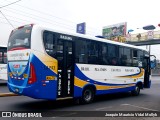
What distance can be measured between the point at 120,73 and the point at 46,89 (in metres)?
5.88

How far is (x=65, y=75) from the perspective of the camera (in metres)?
10.1

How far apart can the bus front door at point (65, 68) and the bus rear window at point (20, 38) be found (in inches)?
51.9

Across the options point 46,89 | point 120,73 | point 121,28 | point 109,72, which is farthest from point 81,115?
point 121,28

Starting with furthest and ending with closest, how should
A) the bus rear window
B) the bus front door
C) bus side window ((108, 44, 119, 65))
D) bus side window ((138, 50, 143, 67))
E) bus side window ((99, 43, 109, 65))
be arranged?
bus side window ((138, 50, 143, 67)), bus side window ((108, 44, 119, 65)), bus side window ((99, 43, 109, 65)), the bus front door, the bus rear window

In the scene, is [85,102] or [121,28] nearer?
[85,102]

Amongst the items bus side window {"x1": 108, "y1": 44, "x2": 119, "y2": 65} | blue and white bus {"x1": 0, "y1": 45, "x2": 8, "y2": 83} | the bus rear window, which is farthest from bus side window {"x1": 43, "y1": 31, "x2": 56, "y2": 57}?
blue and white bus {"x1": 0, "y1": 45, "x2": 8, "y2": 83}

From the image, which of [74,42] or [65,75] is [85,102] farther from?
[74,42]

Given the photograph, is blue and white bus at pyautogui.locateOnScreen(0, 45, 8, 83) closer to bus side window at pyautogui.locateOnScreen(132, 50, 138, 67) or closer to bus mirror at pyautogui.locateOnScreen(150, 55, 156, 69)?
bus side window at pyautogui.locateOnScreen(132, 50, 138, 67)

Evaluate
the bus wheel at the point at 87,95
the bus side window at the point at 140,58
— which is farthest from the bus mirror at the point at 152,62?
the bus wheel at the point at 87,95

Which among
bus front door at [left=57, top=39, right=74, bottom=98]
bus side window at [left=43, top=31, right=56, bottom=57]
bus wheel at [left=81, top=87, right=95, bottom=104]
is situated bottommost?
bus wheel at [left=81, top=87, right=95, bottom=104]

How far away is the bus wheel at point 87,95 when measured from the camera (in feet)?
36.8

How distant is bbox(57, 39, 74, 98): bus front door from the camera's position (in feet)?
32.4

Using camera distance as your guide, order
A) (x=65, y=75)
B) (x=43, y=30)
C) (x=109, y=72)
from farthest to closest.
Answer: (x=109, y=72), (x=65, y=75), (x=43, y=30)

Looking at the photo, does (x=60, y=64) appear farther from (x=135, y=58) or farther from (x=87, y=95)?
(x=135, y=58)
